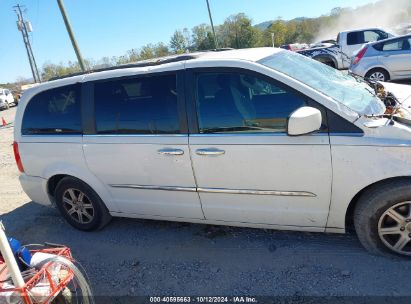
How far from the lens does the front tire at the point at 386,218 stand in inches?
103

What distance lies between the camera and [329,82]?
309 cm

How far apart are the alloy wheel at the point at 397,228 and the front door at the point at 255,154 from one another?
1.48ft

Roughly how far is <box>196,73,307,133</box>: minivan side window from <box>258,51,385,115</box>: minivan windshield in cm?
20

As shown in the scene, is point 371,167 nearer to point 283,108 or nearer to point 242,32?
point 283,108

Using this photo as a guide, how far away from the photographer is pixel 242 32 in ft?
176

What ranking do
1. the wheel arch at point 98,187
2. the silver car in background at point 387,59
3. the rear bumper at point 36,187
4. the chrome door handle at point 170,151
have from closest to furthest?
the chrome door handle at point 170,151 < the wheel arch at point 98,187 < the rear bumper at point 36,187 < the silver car in background at point 387,59

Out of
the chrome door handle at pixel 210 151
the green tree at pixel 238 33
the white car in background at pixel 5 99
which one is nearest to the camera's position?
the chrome door handle at pixel 210 151

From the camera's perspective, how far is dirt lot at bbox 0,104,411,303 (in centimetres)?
275

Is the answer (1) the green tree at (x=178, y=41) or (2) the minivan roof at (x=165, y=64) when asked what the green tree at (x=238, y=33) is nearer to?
(1) the green tree at (x=178, y=41)

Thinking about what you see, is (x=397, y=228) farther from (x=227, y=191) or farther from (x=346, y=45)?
(x=346, y=45)

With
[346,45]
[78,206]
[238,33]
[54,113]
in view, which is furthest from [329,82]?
[238,33]

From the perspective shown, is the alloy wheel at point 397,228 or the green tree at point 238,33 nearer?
the alloy wheel at point 397,228

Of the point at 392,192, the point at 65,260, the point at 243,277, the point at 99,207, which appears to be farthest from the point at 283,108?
the point at 99,207

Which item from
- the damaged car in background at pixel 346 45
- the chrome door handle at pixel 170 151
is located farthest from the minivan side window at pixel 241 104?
the damaged car in background at pixel 346 45
